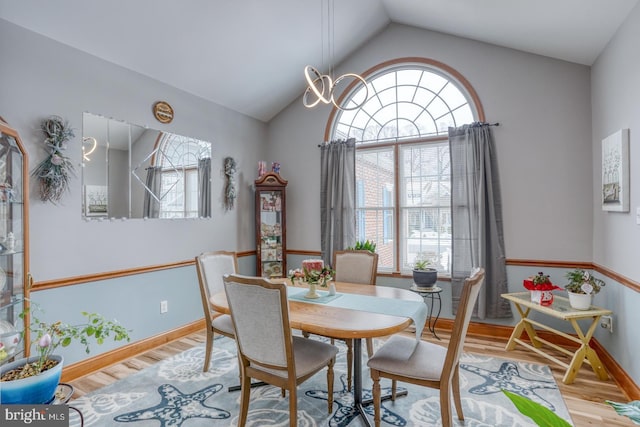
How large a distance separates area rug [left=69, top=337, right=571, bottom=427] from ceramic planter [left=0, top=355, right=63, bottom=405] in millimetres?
1066

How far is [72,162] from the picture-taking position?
2.77 meters

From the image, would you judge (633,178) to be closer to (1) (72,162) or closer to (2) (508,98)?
(2) (508,98)

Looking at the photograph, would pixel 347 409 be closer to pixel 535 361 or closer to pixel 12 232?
pixel 535 361

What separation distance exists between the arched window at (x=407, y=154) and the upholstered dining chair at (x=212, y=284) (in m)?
1.87

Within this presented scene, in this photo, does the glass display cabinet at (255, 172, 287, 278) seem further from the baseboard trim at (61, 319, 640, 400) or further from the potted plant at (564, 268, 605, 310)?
the potted plant at (564, 268, 605, 310)

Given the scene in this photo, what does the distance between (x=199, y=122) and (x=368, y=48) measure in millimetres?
2279

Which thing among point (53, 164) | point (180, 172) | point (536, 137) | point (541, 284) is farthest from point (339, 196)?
point (53, 164)

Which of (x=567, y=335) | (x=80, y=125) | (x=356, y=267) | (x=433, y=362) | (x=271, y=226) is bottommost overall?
(x=567, y=335)

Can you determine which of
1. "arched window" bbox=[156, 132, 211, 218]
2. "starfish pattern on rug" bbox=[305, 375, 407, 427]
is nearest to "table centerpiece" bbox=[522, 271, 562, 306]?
"starfish pattern on rug" bbox=[305, 375, 407, 427]

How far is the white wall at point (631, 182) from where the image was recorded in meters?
2.35

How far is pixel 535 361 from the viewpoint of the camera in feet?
9.90

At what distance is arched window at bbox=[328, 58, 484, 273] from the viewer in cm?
393

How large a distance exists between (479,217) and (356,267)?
145cm

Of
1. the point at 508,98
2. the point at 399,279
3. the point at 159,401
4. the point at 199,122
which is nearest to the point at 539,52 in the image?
the point at 508,98
